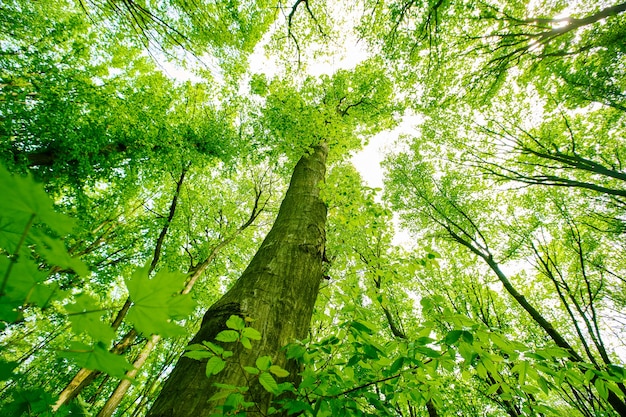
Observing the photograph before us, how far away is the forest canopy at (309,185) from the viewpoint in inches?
47.8

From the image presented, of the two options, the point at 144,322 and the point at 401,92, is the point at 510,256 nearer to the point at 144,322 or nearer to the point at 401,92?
the point at 401,92

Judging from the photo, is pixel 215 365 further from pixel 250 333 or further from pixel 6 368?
pixel 6 368

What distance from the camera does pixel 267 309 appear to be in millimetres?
1571

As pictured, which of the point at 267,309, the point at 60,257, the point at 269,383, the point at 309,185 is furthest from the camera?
the point at 309,185

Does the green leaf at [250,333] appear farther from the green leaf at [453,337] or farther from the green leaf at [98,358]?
the green leaf at [453,337]

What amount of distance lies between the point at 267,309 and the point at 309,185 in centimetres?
195

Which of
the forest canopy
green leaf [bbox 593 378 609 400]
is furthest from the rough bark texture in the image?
green leaf [bbox 593 378 609 400]

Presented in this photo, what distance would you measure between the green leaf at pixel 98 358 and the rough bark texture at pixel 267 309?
81cm

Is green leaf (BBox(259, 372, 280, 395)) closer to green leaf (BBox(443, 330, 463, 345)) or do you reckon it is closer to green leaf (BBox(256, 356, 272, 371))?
green leaf (BBox(256, 356, 272, 371))

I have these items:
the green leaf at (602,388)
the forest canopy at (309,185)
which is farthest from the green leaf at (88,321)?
the green leaf at (602,388)

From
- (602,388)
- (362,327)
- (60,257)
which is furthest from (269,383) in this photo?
(602,388)

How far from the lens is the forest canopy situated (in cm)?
121

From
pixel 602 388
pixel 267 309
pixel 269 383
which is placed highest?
pixel 267 309

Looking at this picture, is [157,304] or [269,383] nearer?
[157,304]
